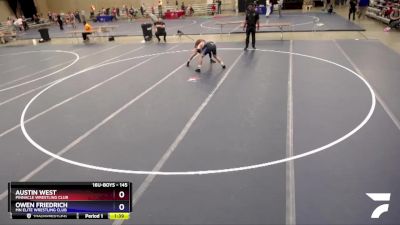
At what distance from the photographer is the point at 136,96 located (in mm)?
9727

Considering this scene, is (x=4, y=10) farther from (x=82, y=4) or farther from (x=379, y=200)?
(x=379, y=200)

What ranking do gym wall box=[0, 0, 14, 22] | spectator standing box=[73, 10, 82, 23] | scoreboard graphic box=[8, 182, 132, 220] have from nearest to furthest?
scoreboard graphic box=[8, 182, 132, 220]
gym wall box=[0, 0, 14, 22]
spectator standing box=[73, 10, 82, 23]

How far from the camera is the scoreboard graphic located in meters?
3.63

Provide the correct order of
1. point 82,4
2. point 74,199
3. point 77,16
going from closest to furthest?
point 74,199
point 77,16
point 82,4

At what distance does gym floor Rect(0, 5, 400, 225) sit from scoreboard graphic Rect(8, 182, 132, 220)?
1041mm

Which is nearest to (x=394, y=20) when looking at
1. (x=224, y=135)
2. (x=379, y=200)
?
(x=224, y=135)

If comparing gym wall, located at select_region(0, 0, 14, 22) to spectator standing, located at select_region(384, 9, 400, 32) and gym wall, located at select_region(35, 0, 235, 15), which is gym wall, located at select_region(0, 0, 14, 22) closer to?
gym wall, located at select_region(35, 0, 235, 15)

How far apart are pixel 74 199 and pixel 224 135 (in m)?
3.82

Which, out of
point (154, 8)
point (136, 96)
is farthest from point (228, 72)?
point (154, 8)

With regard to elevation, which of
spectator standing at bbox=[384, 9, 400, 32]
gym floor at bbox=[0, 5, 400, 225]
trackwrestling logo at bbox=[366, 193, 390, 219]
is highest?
spectator standing at bbox=[384, 9, 400, 32]

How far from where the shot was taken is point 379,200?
4.71m

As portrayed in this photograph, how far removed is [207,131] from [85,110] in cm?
362

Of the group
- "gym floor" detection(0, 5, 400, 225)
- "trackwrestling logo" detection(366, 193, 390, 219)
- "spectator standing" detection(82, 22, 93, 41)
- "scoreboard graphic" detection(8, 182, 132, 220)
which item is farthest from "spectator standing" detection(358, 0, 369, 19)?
"scoreboard graphic" detection(8, 182, 132, 220)

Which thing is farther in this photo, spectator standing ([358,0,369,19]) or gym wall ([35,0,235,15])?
gym wall ([35,0,235,15])
